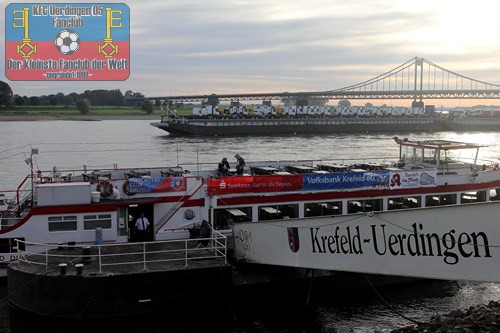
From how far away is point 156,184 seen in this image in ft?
58.3

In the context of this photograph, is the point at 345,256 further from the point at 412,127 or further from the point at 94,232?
the point at 412,127

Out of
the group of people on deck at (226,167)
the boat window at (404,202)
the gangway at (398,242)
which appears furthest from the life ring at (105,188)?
the boat window at (404,202)

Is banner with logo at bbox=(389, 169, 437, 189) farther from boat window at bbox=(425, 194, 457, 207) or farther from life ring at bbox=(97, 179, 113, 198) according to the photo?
life ring at bbox=(97, 179, 113, 198)

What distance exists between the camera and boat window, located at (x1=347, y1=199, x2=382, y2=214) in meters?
20.2

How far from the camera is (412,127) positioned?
115 meters

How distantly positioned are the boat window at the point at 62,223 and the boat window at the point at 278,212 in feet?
19.8

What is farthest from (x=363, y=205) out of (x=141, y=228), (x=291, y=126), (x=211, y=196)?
(x=291, y=126)

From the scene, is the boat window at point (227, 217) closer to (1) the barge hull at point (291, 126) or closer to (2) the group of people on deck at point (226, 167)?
(2) the group of people on deck at point (226, 167)

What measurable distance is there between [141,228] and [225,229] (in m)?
2.83

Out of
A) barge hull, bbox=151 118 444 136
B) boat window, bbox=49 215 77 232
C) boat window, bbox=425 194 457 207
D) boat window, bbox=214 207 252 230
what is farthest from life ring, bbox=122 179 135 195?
barge hull, bbox=151 118 444 136

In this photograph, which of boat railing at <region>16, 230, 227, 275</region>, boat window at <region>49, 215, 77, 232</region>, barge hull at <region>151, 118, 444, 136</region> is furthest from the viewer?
barge hull at <region>151, 118, 444, 136</region>

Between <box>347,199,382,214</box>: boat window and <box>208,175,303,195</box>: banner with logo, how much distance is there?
7.36 ft

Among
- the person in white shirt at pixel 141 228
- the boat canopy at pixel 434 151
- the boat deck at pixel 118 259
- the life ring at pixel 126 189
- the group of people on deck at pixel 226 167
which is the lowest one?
the boat deck at pixel 118 259

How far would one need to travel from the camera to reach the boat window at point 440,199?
21.4 meters
